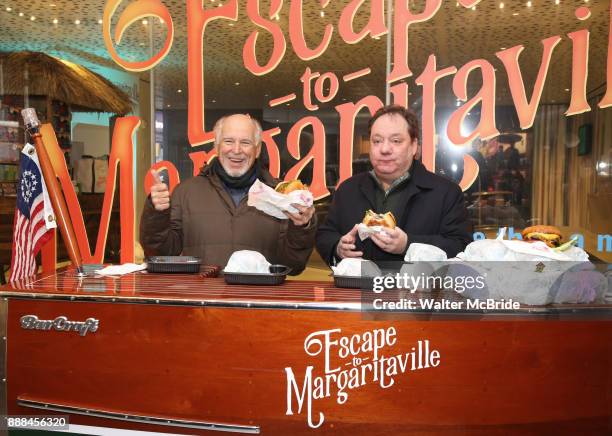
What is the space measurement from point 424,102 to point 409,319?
9.36 ft

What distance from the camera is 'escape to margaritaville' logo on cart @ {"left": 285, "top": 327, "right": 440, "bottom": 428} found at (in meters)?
1.88

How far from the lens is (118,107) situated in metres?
5.10

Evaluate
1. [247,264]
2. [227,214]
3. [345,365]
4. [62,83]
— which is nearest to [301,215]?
[247,264]

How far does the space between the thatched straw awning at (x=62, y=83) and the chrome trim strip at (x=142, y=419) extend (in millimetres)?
3411

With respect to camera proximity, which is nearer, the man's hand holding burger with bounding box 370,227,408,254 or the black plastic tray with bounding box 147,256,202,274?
the man's hand holding burger with bounding box 370,227,408,254

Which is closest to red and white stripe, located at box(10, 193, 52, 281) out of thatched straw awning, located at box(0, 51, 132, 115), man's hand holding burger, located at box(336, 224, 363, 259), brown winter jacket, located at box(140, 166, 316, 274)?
brown winter jacket, located at box(140, 166, 316, 274)

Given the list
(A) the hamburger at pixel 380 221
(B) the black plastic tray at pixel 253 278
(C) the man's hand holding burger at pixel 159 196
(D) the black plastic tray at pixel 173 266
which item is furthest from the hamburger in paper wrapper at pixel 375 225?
(C) the man's hand holding burger at pixel 159 196

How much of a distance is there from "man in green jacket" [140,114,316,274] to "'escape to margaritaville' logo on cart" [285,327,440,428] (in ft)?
2.85

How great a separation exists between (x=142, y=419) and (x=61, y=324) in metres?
0.44

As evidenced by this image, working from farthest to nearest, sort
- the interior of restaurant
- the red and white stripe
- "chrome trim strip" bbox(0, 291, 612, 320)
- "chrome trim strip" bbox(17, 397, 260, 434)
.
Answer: the interior of restaurant < the red and white stripe < "chrome trim strip" bbox(17, 397, 260, 434) < "chrome trim strip" bbox(0, 291, 612, 320)

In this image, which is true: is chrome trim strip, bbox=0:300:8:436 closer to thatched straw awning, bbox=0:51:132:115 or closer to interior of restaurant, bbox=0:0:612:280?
interior of restaurant, bbox=0:0:612:280

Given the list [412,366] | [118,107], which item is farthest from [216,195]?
[118,107]

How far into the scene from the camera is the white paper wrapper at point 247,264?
2293 millimetres

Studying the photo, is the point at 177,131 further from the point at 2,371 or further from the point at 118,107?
the point at 2,371
